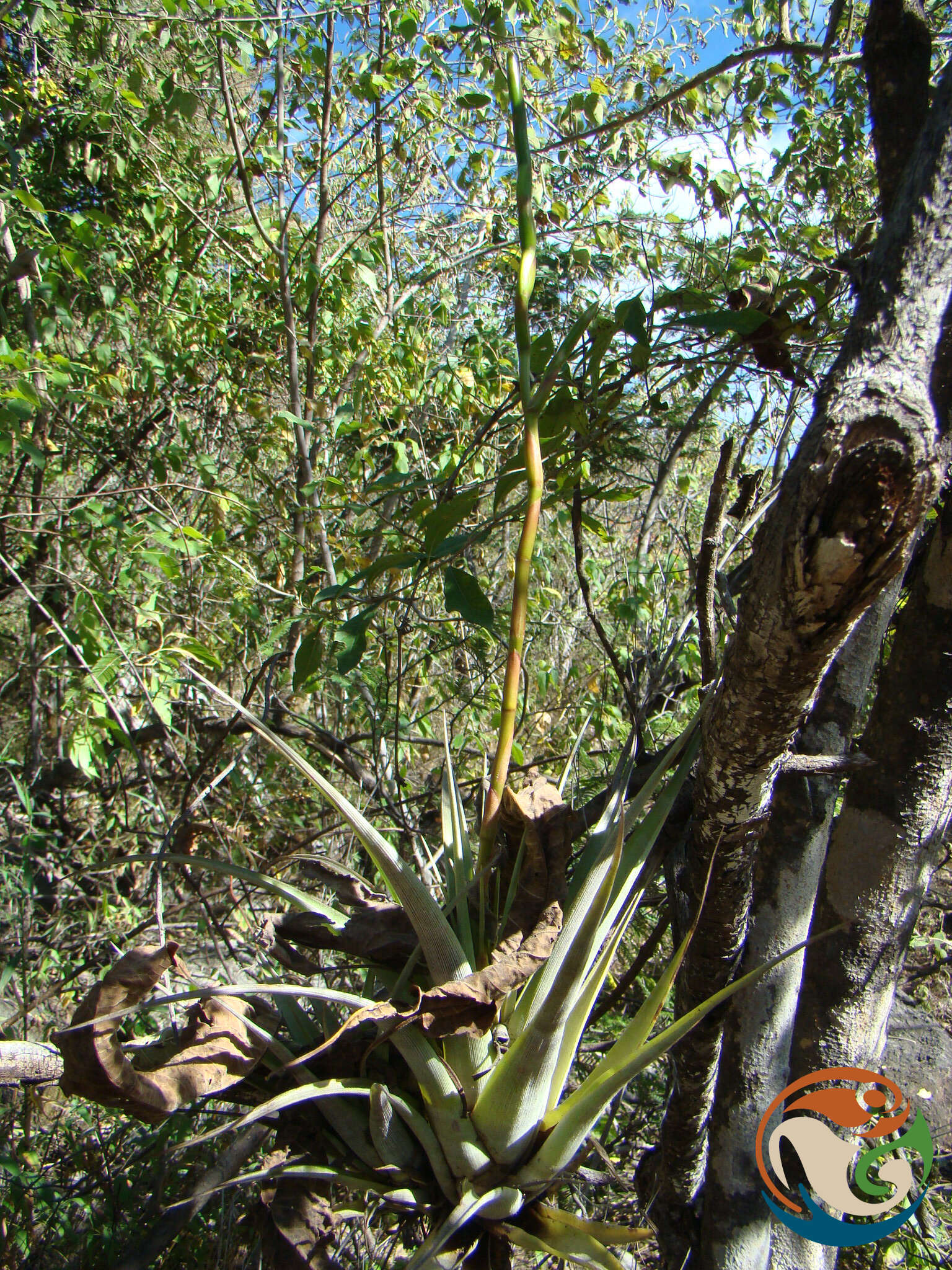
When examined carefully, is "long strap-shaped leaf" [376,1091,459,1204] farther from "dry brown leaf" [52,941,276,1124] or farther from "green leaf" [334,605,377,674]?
"green leaf" [334,605,377,674]

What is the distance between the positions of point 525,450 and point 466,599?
0.78ft

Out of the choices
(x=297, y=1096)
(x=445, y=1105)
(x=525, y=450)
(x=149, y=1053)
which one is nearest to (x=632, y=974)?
(x=445, y=1105)

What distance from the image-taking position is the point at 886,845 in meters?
1.45

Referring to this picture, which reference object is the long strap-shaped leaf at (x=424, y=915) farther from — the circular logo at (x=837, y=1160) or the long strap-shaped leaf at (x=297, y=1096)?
the circular logo at (x=837, y=1160)

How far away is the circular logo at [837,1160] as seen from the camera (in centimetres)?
135

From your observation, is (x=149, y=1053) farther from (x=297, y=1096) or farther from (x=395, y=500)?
(x=395, y=500)

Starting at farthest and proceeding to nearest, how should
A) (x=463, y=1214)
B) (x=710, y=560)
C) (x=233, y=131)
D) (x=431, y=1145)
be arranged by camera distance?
(x=233, y=131), (x=710, y=560), (x=431, y=1145), (x=463, y=1214)

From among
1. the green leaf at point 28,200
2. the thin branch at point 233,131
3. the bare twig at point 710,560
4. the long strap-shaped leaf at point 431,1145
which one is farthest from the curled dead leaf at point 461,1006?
the thin branch at point 233,131

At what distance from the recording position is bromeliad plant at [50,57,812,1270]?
91 centimetres

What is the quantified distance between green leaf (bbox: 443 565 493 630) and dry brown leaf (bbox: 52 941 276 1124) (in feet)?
1.87

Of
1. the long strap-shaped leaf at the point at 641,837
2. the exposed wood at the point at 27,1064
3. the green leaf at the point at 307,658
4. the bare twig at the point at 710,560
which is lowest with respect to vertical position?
the exposed wood at the point at 27,1064

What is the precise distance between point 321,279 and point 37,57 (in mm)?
2171

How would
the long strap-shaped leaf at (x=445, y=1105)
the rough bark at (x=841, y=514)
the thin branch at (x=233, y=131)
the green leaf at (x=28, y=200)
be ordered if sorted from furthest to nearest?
the thin branch at (x=233, y=131) < the green leaf at (x=28, y=200) < the long strap-shaped leaf at (x=445, y=1105) < the rough bark at (x=841, y=514)

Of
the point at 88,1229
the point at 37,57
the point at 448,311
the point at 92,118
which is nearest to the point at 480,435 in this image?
the point at 88,1229
